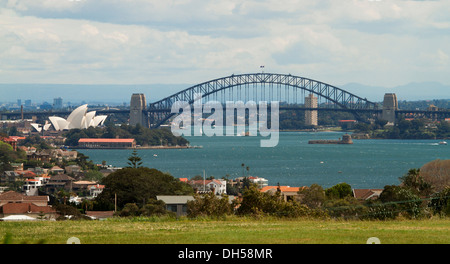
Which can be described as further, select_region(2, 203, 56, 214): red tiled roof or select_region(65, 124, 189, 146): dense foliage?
select_region(65, 124, 189, 146): dense foliage

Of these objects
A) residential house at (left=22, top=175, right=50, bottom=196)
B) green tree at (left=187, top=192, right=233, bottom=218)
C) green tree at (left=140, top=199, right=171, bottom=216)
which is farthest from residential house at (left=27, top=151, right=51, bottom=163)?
green tree at (left=187, top=192, right=233, bottom=218)

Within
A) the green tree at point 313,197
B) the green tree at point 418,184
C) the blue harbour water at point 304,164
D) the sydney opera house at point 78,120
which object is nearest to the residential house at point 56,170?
the blue harbour water at point 304,164

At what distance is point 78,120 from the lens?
83250 millimetres

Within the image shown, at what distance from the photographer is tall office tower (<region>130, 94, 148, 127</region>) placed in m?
88.8

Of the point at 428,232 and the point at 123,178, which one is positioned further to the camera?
the point at 123,178

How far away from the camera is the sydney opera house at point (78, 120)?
3278 inches

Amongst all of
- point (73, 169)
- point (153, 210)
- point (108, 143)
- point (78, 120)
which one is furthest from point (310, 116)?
point (153, 210)

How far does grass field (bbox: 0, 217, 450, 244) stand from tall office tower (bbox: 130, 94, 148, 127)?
82.4 metres

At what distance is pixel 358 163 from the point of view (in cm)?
4972

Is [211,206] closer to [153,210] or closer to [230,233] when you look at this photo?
[153,210]

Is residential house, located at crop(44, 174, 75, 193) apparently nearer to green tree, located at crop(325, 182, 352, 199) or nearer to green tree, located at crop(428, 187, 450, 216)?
green tree, located at crop(325, 182, 352, 199)
